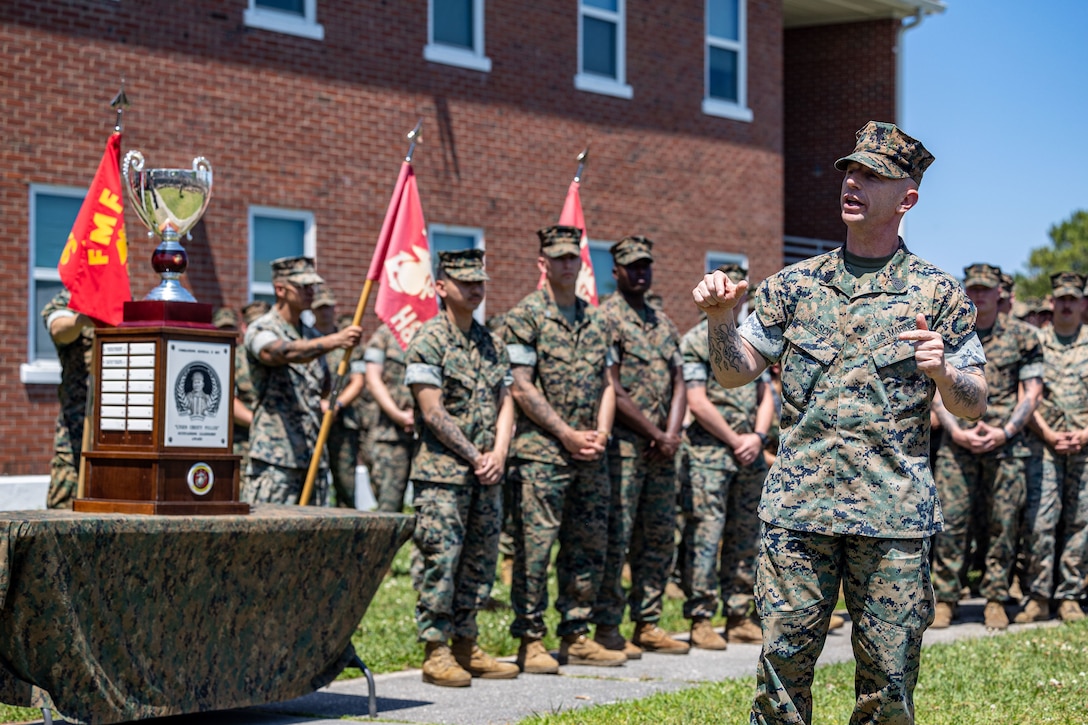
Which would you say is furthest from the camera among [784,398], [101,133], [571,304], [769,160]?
[769,160]

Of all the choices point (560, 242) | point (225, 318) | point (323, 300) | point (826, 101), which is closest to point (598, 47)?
point (826, 101)

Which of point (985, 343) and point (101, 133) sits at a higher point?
point (101, 133)

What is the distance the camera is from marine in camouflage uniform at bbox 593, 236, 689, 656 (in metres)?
8.88

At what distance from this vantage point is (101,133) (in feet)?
44.1

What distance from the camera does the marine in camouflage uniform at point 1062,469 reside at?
35.2 ft

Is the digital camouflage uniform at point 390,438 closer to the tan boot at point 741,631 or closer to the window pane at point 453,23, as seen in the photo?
the tan boot at point 741,631

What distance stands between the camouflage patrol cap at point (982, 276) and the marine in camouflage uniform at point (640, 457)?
2370mm

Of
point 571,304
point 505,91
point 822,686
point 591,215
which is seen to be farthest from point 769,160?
point 822,686

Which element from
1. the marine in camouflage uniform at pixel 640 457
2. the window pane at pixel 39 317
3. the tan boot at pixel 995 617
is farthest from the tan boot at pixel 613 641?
the window pane at pixel 39 317

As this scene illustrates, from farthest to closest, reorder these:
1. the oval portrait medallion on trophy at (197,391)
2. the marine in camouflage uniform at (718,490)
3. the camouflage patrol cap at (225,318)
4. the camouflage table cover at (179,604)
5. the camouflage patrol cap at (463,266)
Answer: the camouflage patrol cap at (225,318)
the marine in camouflage uniform at (718,490)
the camouflage patrol cap at (463,266)
the oval portrait medallion on trophy at (197,391)
the camouflage table cover at (179,604)

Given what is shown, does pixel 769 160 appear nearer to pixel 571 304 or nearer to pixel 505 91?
pixel 505 91

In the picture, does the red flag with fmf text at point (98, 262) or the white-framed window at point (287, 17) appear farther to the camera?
the white-framed window at point (287, 17)

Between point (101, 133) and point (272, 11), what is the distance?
7.99 feet

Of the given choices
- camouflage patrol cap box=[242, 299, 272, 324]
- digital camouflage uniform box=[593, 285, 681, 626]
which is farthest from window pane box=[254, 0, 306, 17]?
digital camouflage uniform box=[593, 285, 681, 626]
